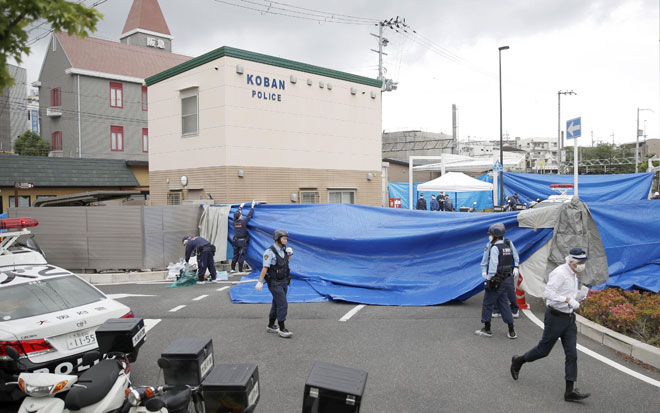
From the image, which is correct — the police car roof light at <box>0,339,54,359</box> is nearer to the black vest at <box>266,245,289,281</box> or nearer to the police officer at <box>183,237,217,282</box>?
the black vest at <box>266,245,289,281</box>

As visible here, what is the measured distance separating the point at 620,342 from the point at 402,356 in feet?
10.1

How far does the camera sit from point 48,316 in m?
5.49

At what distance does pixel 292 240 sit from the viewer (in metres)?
12.3

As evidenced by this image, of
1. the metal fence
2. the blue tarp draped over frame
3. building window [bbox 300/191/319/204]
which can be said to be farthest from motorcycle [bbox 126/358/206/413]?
building window [bbox 300/191/319/204]

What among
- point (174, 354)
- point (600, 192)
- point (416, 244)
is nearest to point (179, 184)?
point (416, 244)

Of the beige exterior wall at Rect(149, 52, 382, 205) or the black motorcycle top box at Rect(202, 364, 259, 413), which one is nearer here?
the black motorcycle top box at Rect(202, 364, 259, 413)

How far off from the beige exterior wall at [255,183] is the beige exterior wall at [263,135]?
0.04 meters

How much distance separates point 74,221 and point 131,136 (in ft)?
77.8

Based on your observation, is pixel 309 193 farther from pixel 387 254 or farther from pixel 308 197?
pixel 387 254

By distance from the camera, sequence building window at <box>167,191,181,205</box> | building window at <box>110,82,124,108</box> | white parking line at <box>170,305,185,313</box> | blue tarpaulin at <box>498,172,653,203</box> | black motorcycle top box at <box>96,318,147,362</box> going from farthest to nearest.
A: building window at <box>110,82,124,108</box> < blue tarpaulin at <box>498,172,653,203</box> < building window at <box>167,191,181,205</box> < white parking line at <box>170,305,185,313</box> < black motorcycle top box at <box>96,318,147,362</box>

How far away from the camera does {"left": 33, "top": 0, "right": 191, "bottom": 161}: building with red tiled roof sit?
110 feet

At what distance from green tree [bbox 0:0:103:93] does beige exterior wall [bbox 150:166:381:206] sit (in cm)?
1309

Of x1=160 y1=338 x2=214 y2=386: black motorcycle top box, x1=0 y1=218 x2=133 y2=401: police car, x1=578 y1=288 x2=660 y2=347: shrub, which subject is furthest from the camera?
x1=578 y1=288 x2=660 y2=347: shrub

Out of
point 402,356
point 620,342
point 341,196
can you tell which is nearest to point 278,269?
→ point 402,356
